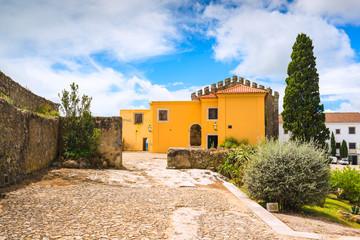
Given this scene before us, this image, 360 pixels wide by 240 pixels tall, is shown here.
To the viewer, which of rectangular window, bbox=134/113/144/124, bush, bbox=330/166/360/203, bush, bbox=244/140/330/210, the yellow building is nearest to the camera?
bush, bbox=244/140/330/210

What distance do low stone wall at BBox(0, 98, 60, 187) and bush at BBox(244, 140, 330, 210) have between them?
6217 millimetres

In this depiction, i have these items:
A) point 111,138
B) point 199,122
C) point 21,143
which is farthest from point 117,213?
point 199,122

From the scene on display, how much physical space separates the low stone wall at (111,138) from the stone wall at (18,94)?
251cm

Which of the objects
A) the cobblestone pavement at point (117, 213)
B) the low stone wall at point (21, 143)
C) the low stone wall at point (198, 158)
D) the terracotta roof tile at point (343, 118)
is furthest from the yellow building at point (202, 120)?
the terracotta roof tile at point (343, 118)

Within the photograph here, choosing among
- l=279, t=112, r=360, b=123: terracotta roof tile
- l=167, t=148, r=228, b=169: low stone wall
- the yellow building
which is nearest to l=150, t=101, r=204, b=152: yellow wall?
the yellow building

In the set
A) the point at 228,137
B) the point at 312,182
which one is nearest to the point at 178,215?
the point at 312,182

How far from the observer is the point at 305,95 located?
66.2ft

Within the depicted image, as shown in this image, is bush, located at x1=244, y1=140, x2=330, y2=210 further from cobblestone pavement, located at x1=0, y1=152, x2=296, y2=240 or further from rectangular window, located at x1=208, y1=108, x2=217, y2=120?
rectangular window, located at x1=208, y1=108, x2=217, y2=120

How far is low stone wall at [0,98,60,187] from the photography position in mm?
5953

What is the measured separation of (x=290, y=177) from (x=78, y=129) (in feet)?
25.5

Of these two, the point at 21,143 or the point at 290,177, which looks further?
the point at 21,143

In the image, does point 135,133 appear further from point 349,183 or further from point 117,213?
point 117,213

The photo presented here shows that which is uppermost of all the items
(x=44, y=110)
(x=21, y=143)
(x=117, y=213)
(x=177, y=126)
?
(x=44, y=110)

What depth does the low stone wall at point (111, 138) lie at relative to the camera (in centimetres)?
1048
